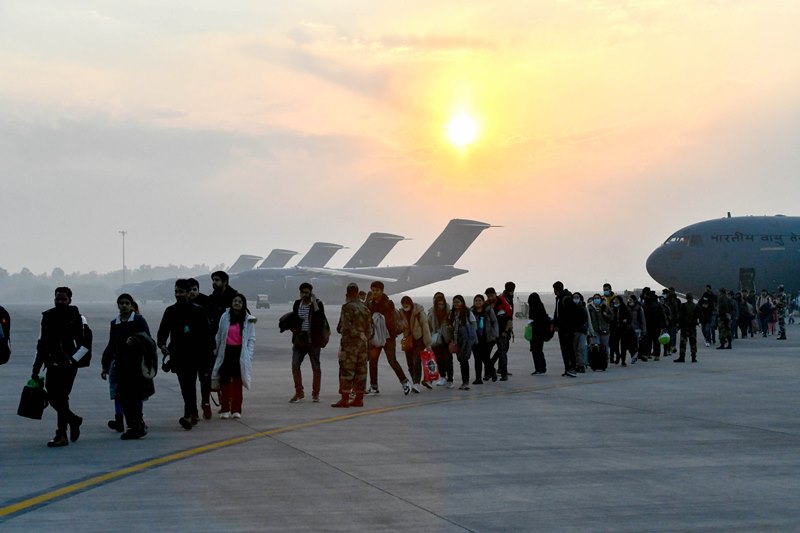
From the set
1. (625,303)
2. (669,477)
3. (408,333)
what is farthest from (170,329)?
(625,303)

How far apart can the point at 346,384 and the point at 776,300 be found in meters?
31.1

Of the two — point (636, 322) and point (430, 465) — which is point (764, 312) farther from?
point (430, 465)

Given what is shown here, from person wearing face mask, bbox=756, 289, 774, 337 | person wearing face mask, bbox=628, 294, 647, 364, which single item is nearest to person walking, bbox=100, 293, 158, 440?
person wearing face mask, bbox=628, 294, 647, 364

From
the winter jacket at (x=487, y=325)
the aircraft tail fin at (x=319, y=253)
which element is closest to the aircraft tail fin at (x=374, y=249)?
the aircraft tail fin at (x=319, y=253)

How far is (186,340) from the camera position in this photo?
14094 millimetres

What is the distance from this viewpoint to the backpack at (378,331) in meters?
18.3

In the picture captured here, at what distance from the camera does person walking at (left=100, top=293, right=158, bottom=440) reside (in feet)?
42.1

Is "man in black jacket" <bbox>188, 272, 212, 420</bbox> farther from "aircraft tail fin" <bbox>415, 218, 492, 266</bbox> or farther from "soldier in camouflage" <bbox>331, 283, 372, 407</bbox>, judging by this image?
"aircraft tail fin" <bbox>415, 218, 492, 266</bbox>

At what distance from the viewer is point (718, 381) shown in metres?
20.7

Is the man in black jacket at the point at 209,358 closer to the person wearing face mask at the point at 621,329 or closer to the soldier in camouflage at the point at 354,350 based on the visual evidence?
the soldier in camouflage at the point at 354,350

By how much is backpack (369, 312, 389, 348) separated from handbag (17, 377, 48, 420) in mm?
6901

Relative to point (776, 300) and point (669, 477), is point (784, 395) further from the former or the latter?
point (776, 300)

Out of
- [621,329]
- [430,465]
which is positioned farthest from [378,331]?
[621,329]

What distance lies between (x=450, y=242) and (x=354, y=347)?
3412 inches
